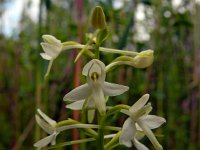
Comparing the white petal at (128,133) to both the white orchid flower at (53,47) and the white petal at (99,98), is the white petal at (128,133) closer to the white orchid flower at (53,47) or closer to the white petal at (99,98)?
the white petal at (99,98)

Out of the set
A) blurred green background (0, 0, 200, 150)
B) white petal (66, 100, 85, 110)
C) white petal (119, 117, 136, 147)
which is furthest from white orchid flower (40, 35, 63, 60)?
blurred green background (0, 0, 200, 150)

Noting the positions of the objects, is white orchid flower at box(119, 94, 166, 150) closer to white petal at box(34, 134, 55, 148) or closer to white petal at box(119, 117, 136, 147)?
white petal at box(119, 117, 136, 147)

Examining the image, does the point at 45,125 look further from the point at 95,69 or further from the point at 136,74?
the point at 136,74

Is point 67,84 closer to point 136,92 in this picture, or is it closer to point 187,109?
point 136,92

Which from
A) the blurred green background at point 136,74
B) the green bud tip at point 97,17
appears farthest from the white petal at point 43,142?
the blurred green background at point 136,74

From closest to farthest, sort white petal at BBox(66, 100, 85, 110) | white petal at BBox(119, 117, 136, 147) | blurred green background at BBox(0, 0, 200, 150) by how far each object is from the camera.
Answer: white petal at BBox(119, 117, 136, 147) < white petal at BBox(66, 100, 85, 110) < blurred green background at BBox(0, 0, 200, 150)

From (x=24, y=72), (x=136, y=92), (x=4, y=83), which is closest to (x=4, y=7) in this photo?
(x=4, y=83)

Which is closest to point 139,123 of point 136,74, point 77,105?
point 77,105
